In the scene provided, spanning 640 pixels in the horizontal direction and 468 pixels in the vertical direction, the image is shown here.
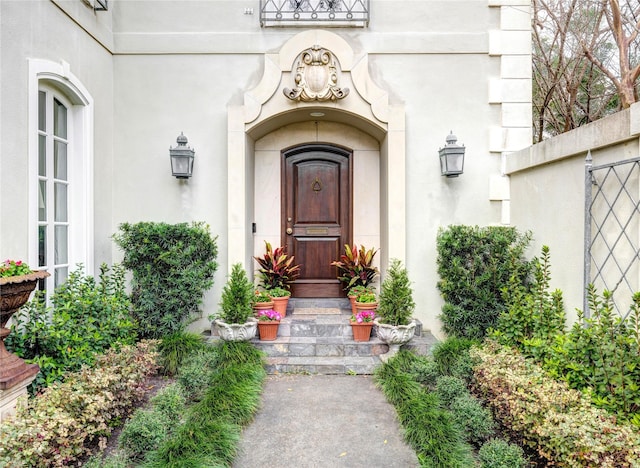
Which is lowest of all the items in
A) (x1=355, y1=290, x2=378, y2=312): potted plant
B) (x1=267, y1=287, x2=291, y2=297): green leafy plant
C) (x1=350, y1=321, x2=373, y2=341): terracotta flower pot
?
(x1=350, y1=321, x2=373, y2=341): terracotta flower pot

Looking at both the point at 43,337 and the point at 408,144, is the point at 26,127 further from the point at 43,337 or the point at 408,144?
the point at 408,144

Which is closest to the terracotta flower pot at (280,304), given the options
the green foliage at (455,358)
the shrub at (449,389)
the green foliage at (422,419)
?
the green foliage at (422,419)

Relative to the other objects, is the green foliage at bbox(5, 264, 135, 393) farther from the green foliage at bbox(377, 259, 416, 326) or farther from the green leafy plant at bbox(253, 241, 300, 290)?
the green foliage at bbox(377, 259, 416, 326)

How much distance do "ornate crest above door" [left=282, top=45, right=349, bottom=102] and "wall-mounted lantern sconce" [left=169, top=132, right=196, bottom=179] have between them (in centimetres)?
134

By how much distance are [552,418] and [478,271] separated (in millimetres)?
2238

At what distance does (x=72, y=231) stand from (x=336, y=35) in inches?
149

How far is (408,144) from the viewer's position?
193 inches

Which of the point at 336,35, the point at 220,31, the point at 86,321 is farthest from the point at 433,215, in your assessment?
the point at 86,321

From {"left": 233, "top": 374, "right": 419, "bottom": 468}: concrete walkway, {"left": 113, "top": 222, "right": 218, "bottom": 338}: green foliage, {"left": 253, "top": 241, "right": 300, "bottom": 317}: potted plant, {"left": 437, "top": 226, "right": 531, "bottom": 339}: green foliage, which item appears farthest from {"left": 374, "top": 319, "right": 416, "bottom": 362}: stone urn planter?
{"left": 113, "top": 222, "right": 218, "bottom": 338}: green foliage

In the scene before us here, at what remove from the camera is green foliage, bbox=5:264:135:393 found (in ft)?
10.3

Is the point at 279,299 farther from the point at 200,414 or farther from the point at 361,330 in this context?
the point at 200,414

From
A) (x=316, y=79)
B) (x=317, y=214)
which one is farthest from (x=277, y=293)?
(x=316, y=79)

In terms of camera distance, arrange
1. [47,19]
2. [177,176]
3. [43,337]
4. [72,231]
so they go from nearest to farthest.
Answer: [43,337]
[47,19]
[72,231]
[177,176]

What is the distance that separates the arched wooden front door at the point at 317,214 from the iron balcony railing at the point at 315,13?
159 centimetres
